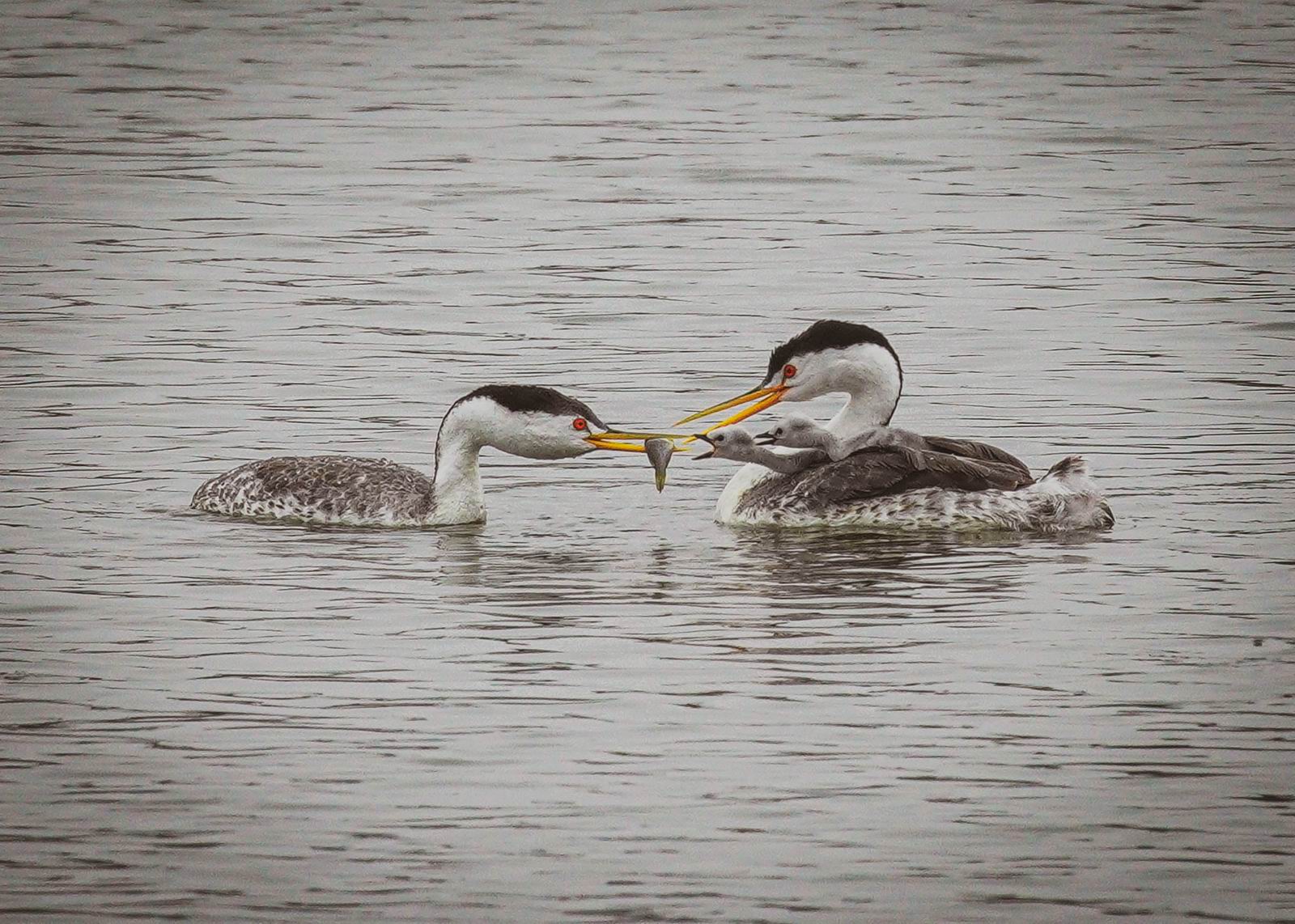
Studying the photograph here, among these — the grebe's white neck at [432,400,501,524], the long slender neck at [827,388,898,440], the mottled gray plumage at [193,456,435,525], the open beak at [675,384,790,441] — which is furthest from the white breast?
the mottled gray plumage at [193,456,435,525]

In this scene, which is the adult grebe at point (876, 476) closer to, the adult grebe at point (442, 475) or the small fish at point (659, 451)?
the small fish at point (659, 451)

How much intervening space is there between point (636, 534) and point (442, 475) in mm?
1101

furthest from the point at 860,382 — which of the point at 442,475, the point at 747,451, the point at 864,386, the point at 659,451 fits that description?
the point at 442,475

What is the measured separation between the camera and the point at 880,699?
993cm

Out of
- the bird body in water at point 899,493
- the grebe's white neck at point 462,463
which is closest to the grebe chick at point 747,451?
the bird body in water at point 899,493

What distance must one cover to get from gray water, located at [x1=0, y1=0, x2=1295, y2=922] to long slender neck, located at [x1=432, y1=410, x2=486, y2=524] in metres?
0.12

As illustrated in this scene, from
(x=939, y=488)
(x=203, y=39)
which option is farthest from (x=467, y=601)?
(x=203, y=39)

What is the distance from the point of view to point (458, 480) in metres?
13.7

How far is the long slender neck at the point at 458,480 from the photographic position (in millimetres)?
13656

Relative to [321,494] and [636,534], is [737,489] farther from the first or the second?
[321,494]

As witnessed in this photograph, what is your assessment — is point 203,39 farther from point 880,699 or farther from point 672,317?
point 880,699

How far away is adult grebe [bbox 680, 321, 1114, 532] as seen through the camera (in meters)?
13.4

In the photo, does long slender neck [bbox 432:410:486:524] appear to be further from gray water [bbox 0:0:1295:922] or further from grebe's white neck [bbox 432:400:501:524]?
gray water [bbox 0:0:1295:922]

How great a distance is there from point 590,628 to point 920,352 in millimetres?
7827
